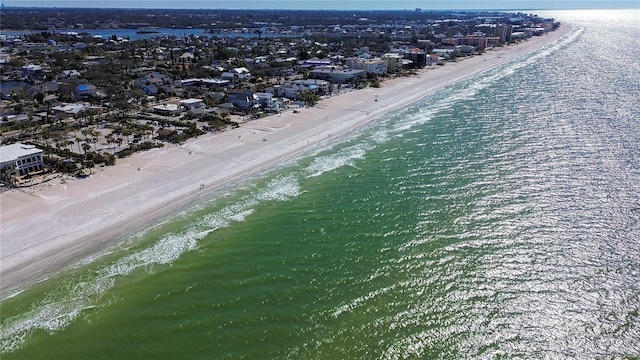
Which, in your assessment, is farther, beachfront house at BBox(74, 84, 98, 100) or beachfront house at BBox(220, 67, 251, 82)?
beachfront house at BBox(220, 67, 251, 82)

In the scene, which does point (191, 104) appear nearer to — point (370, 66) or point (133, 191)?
point (133, 191)

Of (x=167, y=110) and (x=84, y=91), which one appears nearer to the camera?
(x=167, y=110)

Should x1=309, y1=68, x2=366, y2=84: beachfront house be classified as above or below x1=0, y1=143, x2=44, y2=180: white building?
above

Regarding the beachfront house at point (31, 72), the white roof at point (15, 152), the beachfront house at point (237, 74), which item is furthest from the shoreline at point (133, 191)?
the beachfront house at point (31, 72)

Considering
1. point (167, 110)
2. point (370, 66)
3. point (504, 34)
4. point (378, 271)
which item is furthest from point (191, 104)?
point (504, 34)

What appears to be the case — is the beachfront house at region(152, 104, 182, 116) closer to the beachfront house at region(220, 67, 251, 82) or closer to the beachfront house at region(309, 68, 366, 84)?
the beachfront house at region(220, 67, 251, 82)

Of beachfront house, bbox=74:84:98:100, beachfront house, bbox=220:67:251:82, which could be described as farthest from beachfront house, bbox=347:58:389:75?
beachfront house, bbox=74:84:98:100
